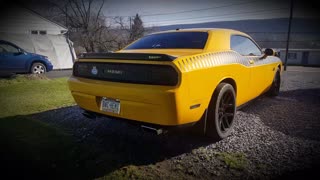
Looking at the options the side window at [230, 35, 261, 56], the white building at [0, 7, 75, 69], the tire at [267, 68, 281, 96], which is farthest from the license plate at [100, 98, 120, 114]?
the white building at [0, 7, 75, 69]

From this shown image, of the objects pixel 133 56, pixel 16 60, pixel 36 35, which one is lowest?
pixel 16 60

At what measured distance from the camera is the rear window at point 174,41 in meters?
3.42

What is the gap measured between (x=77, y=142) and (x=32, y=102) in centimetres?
277

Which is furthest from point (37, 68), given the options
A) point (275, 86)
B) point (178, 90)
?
point (178, 90)

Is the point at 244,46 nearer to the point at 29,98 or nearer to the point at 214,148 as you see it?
the point at 214,148

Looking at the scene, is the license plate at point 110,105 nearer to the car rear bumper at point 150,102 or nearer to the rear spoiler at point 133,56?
the car rear bumper at point 150,102

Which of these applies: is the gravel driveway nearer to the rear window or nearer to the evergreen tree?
the rear window

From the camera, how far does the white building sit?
56.4 feet

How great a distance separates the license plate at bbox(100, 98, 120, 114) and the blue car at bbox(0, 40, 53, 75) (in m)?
8.83

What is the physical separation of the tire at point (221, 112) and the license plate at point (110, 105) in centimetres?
107

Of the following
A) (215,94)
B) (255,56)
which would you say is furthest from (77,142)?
(255,56)

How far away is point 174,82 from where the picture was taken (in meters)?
2.47

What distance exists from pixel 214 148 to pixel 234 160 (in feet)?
1.19

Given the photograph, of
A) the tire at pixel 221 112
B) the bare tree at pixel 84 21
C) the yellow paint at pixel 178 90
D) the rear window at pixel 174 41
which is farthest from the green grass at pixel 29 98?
the bare tree at pixel 84 21
